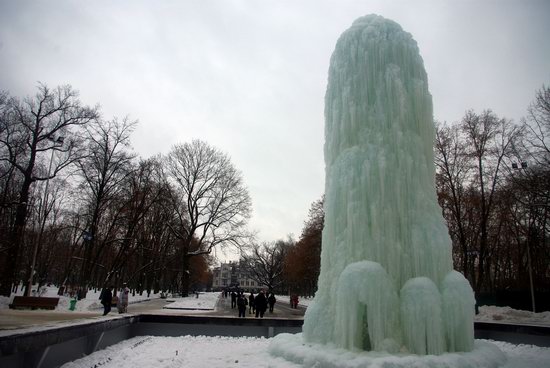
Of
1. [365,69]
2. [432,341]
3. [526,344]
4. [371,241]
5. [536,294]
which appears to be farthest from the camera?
[536,294]

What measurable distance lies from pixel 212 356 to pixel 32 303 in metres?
15.4

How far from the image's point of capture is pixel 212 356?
1072cm

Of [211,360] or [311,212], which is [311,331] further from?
[311,212]

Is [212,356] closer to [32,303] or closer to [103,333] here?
[103,333]

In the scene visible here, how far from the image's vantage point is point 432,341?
8.53m

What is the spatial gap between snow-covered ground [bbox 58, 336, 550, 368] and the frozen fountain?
1.24ft

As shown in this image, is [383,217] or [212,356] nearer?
Answer: [383,217]

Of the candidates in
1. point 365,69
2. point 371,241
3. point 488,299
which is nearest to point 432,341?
point 371,241

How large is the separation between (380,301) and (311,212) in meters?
43.9

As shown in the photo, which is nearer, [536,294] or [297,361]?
[297,361]

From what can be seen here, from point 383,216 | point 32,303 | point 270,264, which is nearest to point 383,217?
point 383,216

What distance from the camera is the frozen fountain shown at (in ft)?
29.0

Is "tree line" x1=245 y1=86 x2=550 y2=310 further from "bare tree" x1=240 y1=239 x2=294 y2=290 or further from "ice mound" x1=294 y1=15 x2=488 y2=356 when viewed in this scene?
"bare tree" x1=240 y1=239 x2=294 y2=290

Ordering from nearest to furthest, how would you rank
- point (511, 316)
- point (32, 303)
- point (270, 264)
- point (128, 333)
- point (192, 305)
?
point (128, 333) → point (32, 303) → point (511, 316) → point (192, 305) → point (270, 264)
